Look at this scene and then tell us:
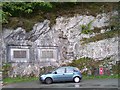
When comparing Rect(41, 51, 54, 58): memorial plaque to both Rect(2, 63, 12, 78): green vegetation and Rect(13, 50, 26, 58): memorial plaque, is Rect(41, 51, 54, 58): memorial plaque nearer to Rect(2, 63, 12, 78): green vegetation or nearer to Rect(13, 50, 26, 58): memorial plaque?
Rect(13, 50, 26, 58): memorial plaque

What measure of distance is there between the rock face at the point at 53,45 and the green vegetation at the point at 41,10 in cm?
54

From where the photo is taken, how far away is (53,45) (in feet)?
75.3

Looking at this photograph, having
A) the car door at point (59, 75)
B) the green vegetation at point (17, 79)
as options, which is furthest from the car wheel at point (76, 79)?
the green vegetation at point (17, 79)

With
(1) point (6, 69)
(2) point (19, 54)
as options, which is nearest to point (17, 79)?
(1) point (6, 69)

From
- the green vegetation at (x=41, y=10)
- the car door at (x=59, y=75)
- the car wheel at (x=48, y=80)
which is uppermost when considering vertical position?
the green vegetation at (x=41, y=10)

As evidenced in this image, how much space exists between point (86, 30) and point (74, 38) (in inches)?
47.7

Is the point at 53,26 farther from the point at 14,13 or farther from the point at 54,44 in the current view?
the point at 14,13

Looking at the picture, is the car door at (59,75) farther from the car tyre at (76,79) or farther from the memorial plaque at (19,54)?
the memorial plaque at (19,54)

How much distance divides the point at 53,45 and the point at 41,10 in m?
3.35

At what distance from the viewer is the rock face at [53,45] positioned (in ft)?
73.9

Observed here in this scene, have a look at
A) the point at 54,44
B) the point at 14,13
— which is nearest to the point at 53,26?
the point at 54,44

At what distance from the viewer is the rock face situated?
22516 mm

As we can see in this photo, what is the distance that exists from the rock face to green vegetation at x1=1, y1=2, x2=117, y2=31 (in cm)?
54

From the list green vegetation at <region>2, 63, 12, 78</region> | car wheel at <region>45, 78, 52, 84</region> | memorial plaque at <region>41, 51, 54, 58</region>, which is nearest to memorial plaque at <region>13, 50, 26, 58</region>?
green vegetation at <region>2, 63, 12, 78</region>
